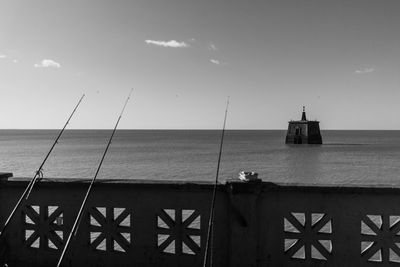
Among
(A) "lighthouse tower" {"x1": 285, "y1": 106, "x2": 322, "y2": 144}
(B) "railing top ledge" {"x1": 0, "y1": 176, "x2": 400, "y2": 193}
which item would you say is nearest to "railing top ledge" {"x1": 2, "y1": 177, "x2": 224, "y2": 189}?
(B) "railing top ledge" {"x1": 0, "y1": 176, "x2": 400, "y2": 193}

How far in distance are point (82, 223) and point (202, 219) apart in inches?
63.0

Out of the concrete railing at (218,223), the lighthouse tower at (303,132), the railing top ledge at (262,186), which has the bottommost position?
the concrete railing at (218,223)

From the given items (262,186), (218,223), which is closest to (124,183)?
(218,223)

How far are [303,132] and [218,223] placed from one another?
330 feet

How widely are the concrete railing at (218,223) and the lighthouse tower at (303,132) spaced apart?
3827 inches

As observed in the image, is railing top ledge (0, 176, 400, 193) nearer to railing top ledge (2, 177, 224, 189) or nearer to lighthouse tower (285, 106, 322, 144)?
railing top ledge (2, 177, 224, 189)

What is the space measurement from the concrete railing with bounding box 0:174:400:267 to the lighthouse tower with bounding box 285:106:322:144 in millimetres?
97215

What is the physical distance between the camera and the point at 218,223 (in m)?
4.63

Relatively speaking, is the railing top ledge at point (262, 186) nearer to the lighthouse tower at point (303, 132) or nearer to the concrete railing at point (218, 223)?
the concrete railing at point (218, 223)

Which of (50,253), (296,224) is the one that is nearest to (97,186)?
(50,253)

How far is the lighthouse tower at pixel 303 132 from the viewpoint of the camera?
99.7m

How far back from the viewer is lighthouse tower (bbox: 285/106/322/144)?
99.7 meters

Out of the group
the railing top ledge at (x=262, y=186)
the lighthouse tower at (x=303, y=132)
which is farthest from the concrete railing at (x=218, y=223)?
the lighthouse tower at (x=303, y=132)

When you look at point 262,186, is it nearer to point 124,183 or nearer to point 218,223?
point 218,223
